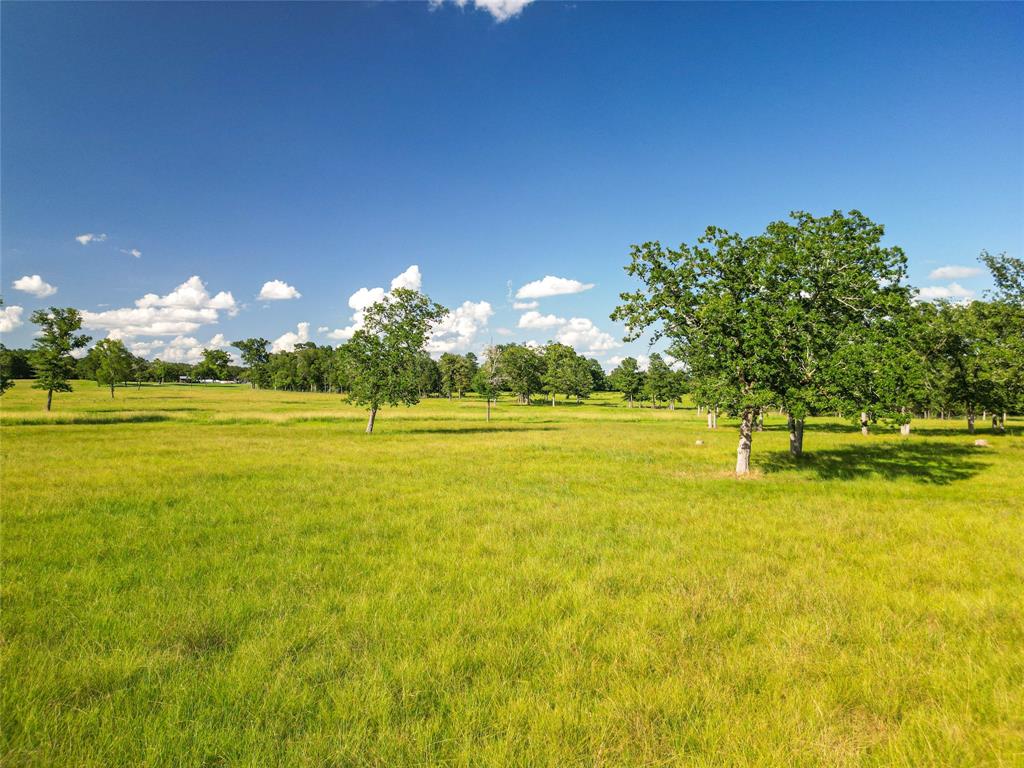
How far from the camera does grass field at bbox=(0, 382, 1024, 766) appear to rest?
431cm

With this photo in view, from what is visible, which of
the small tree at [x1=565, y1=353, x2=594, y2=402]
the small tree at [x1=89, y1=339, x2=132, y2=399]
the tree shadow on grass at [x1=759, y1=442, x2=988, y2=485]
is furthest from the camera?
the small tree at [x1=565, y1=353, x2=594, y2=402]

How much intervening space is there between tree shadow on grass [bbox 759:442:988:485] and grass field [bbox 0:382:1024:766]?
198 inches

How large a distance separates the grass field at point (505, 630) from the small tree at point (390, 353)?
2381 centimetres

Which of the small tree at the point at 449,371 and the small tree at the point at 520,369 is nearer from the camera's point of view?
the small tree at the point at 520,369

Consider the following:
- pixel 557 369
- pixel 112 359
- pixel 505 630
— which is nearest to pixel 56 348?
pixel 112 359

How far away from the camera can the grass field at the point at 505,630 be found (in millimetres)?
4309

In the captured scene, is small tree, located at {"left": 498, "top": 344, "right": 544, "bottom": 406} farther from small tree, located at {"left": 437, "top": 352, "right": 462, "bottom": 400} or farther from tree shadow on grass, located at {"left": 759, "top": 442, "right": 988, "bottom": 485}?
tree shadow on grass, located at {"left": 759, "top": 442, "right": 988, "bottom": 485}

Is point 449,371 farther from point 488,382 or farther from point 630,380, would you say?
point 488,382

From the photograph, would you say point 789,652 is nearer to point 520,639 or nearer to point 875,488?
point 520,639

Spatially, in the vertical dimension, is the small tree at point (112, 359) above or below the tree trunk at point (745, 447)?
above

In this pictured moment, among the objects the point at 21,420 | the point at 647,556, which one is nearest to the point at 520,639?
the point at 647,556

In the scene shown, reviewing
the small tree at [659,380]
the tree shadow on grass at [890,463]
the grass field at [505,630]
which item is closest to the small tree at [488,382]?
the small tree at [659,380]

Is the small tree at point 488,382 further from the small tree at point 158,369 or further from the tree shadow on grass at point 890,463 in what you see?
the small tree at point 158,369

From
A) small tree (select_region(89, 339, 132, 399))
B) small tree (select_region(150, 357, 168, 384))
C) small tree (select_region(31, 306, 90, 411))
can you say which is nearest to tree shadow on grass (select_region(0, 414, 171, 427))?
small tree (select_region(31, 306, 90, 411))
